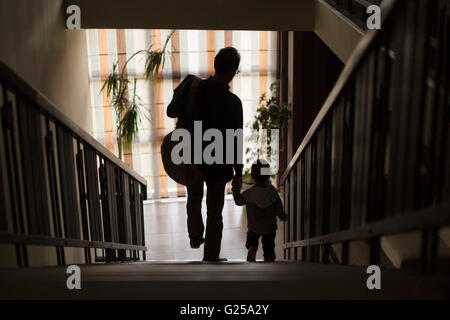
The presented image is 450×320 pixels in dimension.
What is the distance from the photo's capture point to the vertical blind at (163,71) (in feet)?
24.1

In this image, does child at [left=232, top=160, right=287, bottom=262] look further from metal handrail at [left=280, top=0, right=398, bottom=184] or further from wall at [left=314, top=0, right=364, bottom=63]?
metal handrail at [left=280, top=0, right=398, bottom=184]

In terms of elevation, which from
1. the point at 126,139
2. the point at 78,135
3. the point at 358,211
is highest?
the point at 78,135

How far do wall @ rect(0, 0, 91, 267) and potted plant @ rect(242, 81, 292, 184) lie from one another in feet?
7.50

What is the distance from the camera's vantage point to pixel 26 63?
385cm

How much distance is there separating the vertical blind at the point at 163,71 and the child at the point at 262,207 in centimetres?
381

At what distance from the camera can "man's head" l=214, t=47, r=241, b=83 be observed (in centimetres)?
289

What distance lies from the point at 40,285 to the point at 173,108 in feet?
4.35

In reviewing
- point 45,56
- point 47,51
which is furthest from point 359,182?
point 47,51

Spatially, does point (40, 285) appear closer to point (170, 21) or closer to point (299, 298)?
point (299, 298)

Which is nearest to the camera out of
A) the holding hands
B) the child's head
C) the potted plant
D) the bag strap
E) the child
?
the bag strap

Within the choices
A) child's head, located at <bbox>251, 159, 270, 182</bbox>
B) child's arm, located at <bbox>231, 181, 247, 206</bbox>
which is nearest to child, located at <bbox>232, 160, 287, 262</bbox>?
child's head, located at <bbox>251, 159, 270, 182</bbox>

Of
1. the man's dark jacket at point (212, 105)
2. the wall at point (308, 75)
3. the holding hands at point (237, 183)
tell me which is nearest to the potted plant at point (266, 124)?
the wall at point (308, 75)
